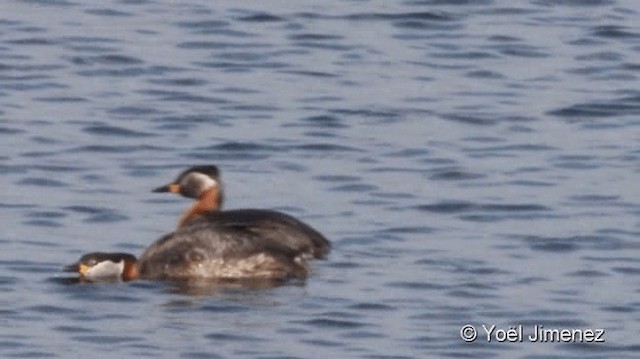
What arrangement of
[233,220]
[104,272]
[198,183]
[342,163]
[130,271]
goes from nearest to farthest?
[104,272], [130,271], [233,220], [198,183], [342,163]

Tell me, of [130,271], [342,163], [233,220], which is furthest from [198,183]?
[342,163]

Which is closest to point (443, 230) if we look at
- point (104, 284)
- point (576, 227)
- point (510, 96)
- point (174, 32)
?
point (576, 227)

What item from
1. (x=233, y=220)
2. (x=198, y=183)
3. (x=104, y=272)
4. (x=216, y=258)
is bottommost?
(x=216, y=258)

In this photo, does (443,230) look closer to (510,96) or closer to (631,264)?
(631,264)

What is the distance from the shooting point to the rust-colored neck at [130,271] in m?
18.2

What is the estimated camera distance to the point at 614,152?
73.0 feet

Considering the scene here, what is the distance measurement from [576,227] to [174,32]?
28.1 ft

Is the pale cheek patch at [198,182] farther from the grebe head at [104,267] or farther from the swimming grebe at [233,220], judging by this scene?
the grebe head at [104,267]

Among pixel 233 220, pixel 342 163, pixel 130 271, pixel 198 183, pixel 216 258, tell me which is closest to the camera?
pixel 130 271

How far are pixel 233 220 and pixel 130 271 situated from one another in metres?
1.06

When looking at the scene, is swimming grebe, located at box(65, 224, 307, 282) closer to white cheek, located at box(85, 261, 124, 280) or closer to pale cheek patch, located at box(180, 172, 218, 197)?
white cheek, located at box(85, 261, 124, 280)

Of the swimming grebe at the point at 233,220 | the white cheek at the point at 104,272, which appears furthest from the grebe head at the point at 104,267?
the swimming grebe at the point at 233,220

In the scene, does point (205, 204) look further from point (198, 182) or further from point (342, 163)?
point (342, 163)

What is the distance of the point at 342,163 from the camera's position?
21.8 meters
